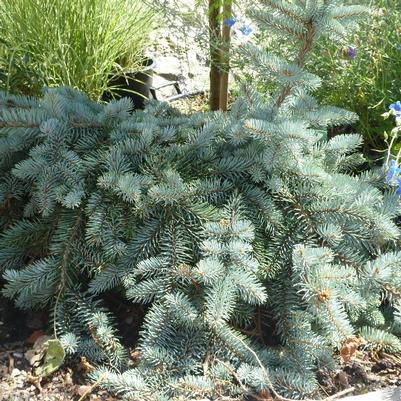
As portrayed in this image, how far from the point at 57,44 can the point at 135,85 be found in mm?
672

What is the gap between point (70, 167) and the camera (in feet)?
7.69

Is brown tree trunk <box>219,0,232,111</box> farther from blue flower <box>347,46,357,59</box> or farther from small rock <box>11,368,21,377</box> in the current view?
small rock <box>11,368,21,377</box>

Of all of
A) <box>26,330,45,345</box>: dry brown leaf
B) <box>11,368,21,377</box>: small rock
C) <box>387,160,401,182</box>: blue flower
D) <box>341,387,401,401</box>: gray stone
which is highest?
<box>387,160,401,182</box>: blue flower

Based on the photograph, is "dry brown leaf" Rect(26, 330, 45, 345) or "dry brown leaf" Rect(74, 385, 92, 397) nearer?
"dry brown leaf" Rect(74, 385, 92, 397)

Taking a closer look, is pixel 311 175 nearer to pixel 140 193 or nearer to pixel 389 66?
pixel 140 193

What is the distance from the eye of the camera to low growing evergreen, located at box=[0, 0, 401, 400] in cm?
210

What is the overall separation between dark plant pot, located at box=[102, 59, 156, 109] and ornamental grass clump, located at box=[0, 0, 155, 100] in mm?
153

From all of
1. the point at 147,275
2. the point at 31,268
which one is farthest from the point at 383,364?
the point at 31,268

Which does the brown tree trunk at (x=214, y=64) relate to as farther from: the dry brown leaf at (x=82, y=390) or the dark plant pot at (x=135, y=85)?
the dry brown leaf at (x=82, y=390)

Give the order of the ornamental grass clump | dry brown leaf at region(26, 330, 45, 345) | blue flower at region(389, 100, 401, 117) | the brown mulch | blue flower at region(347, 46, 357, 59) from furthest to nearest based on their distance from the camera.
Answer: the ornamental grass clump → blue flower at region(347, 46, 357, 59) → blue flower at region(389, 100, 401, 117) → dry brown leaf at region(26, 330, 45, 345) → the brown mulch

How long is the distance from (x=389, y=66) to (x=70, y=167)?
1817mm

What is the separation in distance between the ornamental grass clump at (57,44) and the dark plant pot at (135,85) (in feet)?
0.50

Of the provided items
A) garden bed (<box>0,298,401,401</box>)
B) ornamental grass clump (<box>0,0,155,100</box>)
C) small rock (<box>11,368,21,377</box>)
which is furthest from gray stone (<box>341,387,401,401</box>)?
ornamental grass clump (<box>0,0,155,100</box>)

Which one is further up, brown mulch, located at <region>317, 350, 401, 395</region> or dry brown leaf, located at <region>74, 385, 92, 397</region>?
dry brown leaf, located at <region>74, 385, 92, 397</region>
